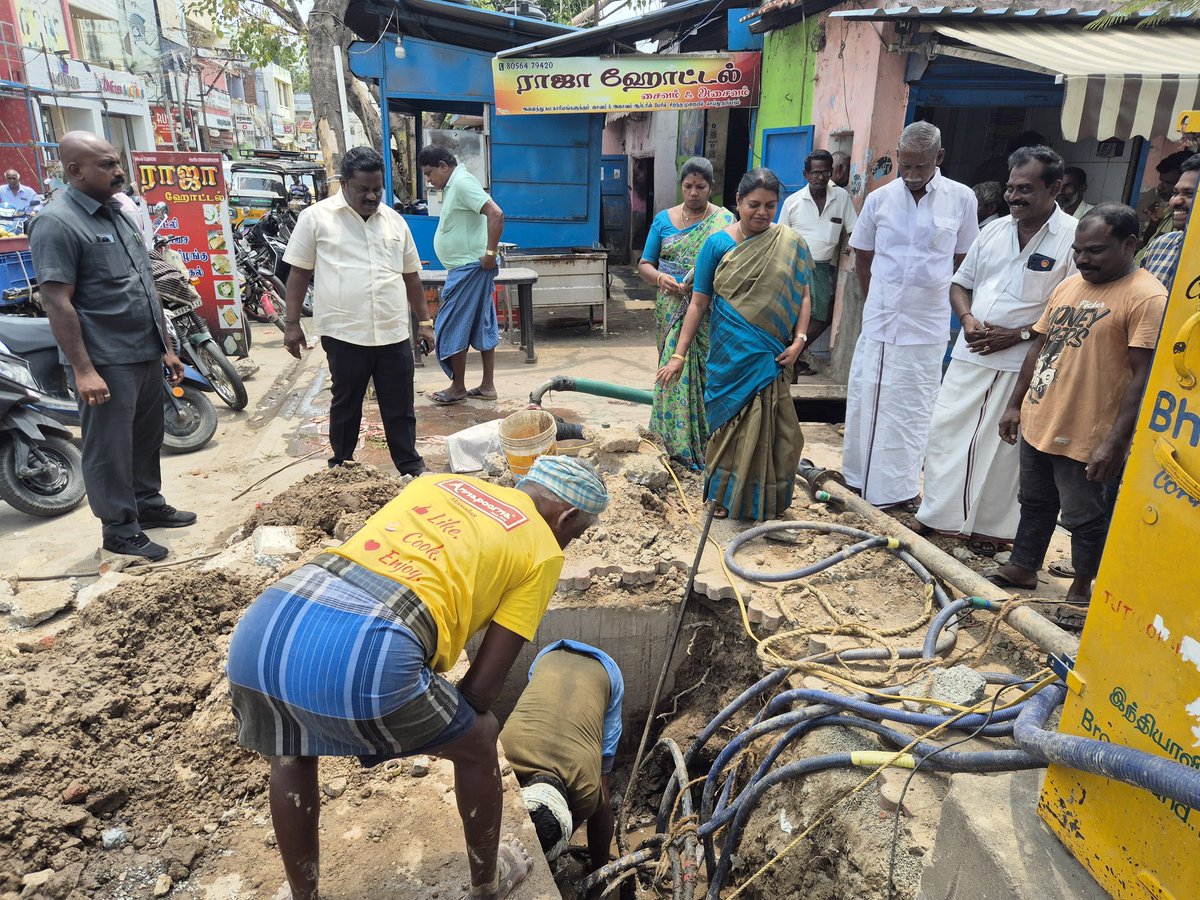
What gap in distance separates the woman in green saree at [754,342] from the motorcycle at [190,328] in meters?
4.30

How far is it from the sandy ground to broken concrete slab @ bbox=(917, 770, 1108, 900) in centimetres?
21

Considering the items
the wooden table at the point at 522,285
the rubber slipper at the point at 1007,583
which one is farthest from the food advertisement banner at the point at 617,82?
the rubber slipper at the point at 1007,583

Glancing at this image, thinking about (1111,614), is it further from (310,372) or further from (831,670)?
(310,372)

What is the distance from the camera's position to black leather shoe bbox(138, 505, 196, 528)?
14.5 feet

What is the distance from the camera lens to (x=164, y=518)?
4.46 meters

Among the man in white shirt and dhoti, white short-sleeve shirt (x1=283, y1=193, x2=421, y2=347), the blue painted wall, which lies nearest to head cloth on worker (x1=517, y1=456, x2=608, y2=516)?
the man in white shirt and dhoti

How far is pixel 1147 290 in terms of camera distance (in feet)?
9.32

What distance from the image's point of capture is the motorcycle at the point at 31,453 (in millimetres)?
4480

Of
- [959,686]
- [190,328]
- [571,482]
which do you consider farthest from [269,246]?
[959,686]

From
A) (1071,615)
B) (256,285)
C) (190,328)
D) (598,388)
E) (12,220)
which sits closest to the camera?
(1071,615)

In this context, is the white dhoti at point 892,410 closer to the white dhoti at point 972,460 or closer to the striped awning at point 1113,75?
the white dhoti at point 972,460

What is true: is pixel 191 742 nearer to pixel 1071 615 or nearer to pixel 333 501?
pixel 333 501

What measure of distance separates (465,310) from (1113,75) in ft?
15.0

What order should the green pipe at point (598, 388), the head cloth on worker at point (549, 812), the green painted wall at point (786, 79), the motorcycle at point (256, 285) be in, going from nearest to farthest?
the head cloth on worker at point (549, 812)
the green pipe at point (598, 388)
the green painted wall at point (786, 79)
the motorcycle at point (256, 285)
